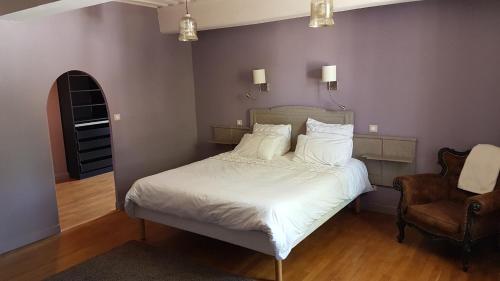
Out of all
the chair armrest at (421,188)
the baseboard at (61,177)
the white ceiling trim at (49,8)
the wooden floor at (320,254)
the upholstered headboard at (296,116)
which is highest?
the white ceiling trim at (49,8)

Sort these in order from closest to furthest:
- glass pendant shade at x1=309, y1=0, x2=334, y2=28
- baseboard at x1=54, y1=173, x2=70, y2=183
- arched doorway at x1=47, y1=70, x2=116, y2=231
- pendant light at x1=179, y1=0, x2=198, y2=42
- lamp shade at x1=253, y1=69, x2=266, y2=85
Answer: glass pendant shade at x1=309, y1=0, x2=334, y2=28 → pendant light at x1=179, y1=0, x2=198, y2=42 → lamp shade at x1=253, y1=69, x2=266, y2=85 → arched doorway at x1=47, y1=70, x2=116, y2=231 → baseboard at x1=54, y1=173, x2=70, y2=183

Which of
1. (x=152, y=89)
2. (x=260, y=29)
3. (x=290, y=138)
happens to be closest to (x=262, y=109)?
(x=290, y=138)

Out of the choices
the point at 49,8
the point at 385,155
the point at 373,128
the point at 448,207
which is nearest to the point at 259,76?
the point at 373,128

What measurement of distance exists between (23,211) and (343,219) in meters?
3.21

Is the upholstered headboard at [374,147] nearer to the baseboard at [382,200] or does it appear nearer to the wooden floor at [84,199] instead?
the baseboard at [382,200]

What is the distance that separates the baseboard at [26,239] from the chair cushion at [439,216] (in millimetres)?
3467

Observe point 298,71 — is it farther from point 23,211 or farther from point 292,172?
point 23,211

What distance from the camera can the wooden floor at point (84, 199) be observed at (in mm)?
4363

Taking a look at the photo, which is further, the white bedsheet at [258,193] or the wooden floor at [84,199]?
the wooden floor at [84,199]

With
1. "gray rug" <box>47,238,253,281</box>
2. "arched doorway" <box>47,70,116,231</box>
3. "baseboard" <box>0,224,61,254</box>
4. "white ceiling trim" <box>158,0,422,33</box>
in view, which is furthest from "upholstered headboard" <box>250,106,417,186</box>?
"arched doorway" <box>47,70,116,231</box>

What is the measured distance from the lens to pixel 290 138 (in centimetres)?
455

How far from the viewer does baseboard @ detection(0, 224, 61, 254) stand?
3508 mm

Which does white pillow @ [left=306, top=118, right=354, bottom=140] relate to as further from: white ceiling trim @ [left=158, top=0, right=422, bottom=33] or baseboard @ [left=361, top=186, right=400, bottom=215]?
white ceiling trim @ [left=158, top=0, right=422, bottom=33]

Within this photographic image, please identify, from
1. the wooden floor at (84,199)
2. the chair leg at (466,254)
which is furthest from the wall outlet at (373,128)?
the wooden floor at (84,199)
